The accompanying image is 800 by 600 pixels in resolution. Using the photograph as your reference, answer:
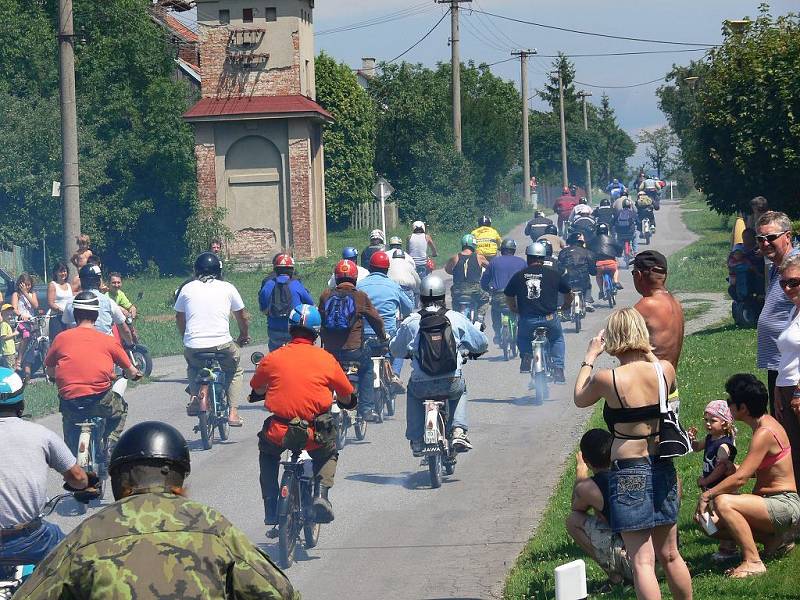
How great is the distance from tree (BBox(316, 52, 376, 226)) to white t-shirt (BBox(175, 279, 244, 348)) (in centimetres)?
3984

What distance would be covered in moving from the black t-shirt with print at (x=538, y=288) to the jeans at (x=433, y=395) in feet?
15.1

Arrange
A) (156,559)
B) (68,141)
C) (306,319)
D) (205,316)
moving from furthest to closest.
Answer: (68,141)
(205,316)
(306,319)
(156,559)

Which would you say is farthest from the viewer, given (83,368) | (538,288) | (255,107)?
(255,107)

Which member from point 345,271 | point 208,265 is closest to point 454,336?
point 345,271

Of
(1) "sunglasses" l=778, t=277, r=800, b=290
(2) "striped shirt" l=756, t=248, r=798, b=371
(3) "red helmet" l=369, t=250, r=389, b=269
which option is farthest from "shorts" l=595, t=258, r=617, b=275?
(1) "sunglasses" l=778, t=277, r=800, b=290

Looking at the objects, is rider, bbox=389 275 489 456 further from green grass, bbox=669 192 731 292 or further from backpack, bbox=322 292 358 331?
green grass, bbox=669 192 731 292

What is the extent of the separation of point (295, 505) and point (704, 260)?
27079 mm

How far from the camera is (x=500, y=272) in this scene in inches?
798

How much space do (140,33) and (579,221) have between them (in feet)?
61.4

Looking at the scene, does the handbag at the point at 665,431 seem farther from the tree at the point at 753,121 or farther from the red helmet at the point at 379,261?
the tree at the point at 753,121

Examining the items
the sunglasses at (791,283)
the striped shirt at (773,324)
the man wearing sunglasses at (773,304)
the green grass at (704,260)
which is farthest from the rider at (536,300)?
the green grass at (704,260)

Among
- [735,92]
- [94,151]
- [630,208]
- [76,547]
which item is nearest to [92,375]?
[76,547]

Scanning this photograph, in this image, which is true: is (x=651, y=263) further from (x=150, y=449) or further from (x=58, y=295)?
(x=58, y=295)

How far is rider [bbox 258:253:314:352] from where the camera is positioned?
618 inches
